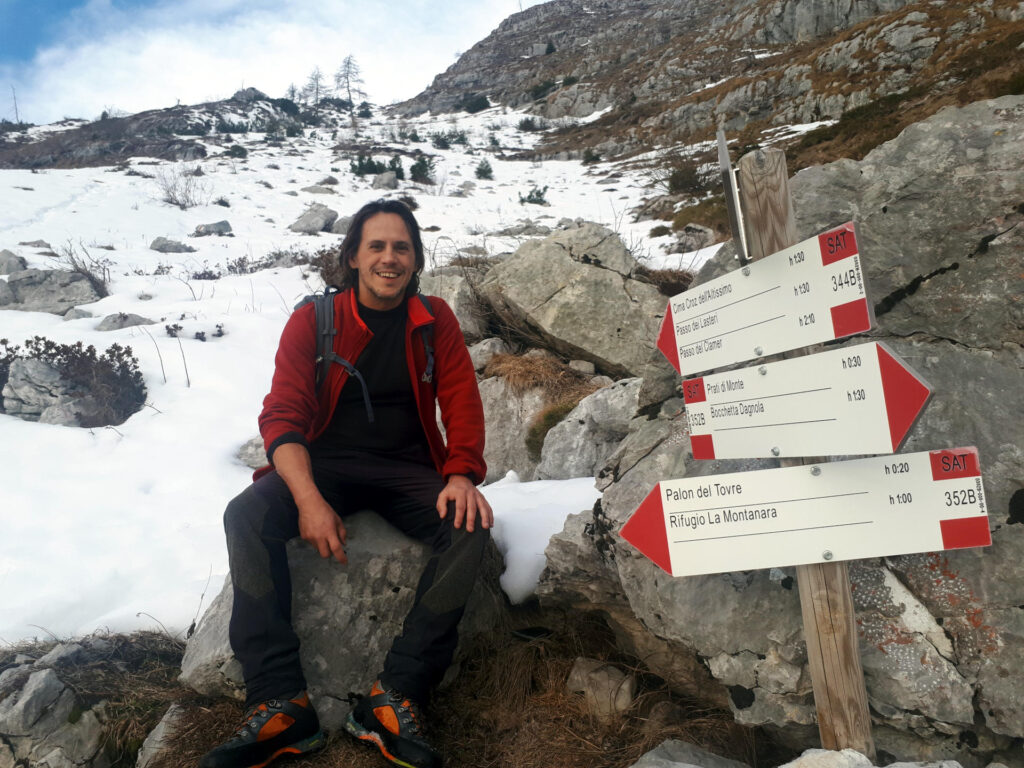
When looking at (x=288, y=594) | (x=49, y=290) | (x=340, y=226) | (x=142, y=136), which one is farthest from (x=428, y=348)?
(x=142, y=136)

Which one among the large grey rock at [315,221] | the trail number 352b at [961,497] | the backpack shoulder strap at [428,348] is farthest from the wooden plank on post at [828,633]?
the large grey rock at [315,221]

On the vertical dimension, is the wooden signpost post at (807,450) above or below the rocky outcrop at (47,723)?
above

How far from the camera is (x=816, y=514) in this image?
148 cm

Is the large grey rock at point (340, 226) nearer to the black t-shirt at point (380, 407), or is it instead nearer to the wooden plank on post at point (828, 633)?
the black t-shirt at point (380, 407)

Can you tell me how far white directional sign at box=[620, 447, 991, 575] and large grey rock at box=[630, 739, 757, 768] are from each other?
677 millimetres

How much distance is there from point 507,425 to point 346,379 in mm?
2358

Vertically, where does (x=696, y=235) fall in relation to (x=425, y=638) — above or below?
above

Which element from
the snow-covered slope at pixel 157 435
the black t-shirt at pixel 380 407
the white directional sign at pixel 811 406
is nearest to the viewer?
the white directional sign at pixel 811 406

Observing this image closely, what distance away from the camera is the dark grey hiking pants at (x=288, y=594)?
2059 millimetres

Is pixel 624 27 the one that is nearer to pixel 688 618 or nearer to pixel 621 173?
pixel 621 173

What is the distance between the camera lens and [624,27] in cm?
5747

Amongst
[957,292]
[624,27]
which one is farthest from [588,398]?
[624,27]

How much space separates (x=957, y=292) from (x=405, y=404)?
88.6 inches

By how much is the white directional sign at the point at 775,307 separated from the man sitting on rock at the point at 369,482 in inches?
44.2
